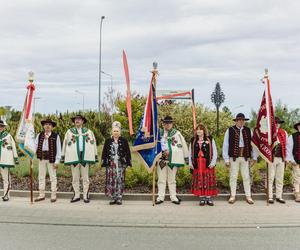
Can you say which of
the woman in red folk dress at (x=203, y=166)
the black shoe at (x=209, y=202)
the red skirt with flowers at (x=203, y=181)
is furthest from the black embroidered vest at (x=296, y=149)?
the black shoe at (x=209, y=202)

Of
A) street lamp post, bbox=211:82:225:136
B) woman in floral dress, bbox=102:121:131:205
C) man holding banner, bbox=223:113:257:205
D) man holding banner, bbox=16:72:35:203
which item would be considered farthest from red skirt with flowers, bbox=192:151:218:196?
street lamp post, bbox=211:82:225:136

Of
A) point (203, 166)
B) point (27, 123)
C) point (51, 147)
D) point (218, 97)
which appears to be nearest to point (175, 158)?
point (203, 166)

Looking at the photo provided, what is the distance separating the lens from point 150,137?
9.47 metres

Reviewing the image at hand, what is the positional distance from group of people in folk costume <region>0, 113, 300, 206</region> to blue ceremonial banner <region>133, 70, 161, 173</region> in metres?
0.19

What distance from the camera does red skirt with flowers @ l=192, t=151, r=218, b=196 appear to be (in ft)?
29.7

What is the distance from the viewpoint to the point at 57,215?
26.8ft

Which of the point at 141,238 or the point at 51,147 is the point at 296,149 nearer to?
the point at 141,238

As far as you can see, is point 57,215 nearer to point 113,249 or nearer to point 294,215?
point 113,249

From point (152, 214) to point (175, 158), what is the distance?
1.61 meters

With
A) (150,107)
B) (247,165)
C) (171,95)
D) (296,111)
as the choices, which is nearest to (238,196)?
(247,165)

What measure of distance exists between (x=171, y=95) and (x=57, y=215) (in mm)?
6258

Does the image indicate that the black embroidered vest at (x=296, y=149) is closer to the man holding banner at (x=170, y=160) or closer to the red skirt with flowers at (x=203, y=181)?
the red skirt with flowers at (x=203, y=181)

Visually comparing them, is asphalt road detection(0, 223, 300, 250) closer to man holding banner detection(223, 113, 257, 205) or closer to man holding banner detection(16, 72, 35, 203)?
man holding banner detection(223, 113, 257, 205)

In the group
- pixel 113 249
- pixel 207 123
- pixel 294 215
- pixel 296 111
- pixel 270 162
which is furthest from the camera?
pixel 207 123
